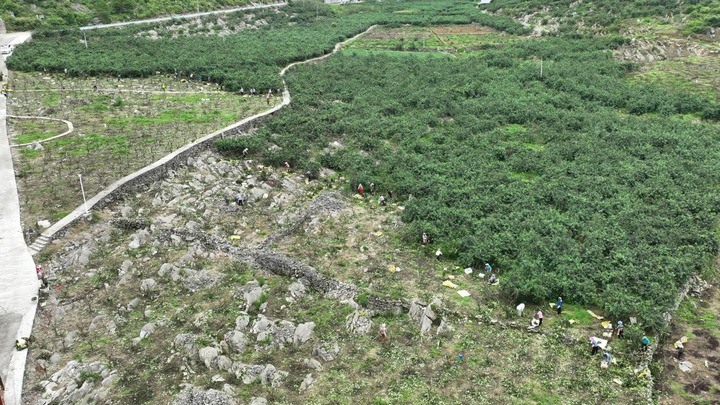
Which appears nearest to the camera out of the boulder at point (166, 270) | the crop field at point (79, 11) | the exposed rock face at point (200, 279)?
the exposed rock face at point (200, 279)

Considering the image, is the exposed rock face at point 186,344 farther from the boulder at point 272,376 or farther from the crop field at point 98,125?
the crop field at point 98,125

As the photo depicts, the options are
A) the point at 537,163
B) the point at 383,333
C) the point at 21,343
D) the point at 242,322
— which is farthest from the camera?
the point at 537,163

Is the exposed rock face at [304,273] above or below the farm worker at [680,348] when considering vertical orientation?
above

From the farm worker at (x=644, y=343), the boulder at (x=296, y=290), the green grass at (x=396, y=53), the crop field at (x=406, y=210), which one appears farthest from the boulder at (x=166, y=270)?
the green grass at (x=396, y=53)

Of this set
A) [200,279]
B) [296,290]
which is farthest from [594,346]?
[200,279]

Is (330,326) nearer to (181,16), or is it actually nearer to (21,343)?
(21,343)

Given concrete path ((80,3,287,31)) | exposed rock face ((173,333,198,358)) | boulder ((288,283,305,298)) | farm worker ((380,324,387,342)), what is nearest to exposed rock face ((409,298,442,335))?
farm worker ((380,324,387,342))
